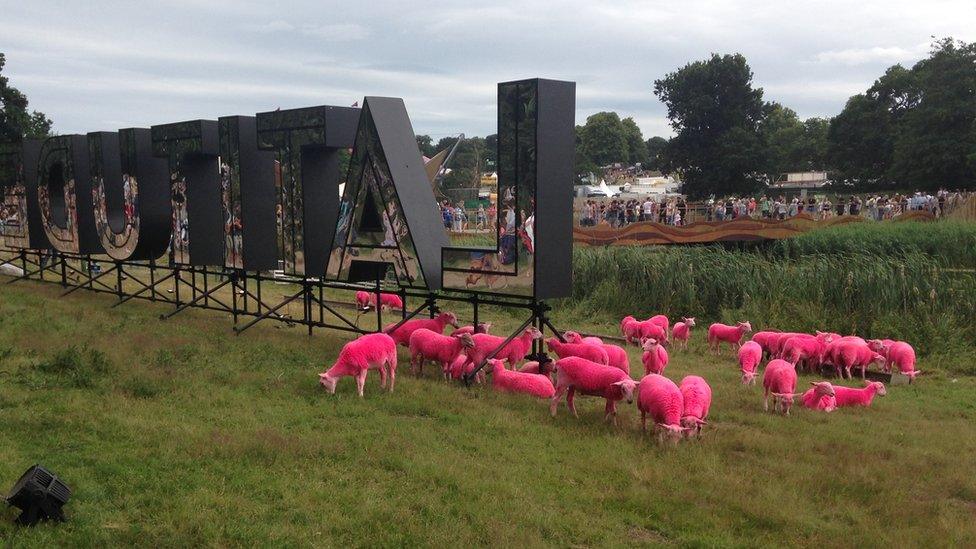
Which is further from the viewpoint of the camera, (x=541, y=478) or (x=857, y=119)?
(x=857, y=119)

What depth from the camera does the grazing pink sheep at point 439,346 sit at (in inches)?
433

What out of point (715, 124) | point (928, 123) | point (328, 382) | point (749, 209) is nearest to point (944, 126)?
point (928, 123)

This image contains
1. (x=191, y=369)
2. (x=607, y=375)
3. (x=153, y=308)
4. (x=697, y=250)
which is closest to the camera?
(x=607, y=375)

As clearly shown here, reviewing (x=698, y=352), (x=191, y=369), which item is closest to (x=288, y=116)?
(x=191, y=369)

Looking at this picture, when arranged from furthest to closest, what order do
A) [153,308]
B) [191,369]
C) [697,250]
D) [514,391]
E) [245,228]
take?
[697,250] → [153,308] → [245,228] → [191,369] → [514,391]

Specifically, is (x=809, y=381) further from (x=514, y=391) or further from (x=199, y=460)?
(x=199, y=460)

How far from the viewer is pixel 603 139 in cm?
9744

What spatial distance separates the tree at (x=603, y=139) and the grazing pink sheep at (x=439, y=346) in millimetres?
85534

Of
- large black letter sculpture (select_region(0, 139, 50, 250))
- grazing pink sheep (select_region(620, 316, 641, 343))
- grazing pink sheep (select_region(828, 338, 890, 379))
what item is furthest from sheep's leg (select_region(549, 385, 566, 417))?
large black letter sculpture (select_region(0, 139, 50, 250))

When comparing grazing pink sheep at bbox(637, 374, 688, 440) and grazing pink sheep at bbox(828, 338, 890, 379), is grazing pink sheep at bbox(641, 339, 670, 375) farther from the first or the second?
grazing pink sheep at bbox(828, 338, 890, 379)

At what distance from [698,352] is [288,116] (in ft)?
28.2

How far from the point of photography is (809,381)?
12484 millimetres

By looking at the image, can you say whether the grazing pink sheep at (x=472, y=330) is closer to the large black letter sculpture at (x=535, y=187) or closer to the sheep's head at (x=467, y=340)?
the sheep's head at (x=467, y=340)

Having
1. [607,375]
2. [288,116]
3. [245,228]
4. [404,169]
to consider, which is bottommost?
[607,375]
